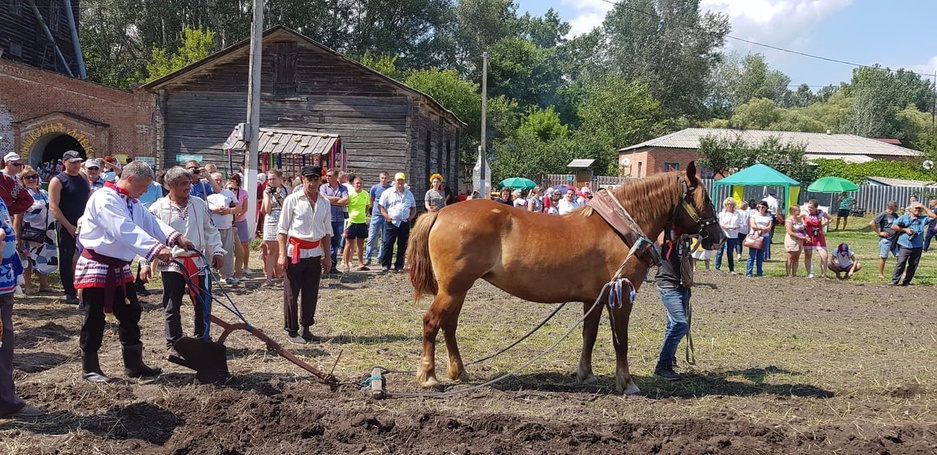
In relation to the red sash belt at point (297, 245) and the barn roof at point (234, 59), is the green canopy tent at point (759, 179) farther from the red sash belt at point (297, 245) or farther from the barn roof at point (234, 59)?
the red sash belt at point (297, 245)

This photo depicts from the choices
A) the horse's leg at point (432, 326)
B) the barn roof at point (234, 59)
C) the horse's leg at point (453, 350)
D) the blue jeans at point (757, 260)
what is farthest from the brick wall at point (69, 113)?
the horse's leg at point (432, 326)

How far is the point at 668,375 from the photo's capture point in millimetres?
6508

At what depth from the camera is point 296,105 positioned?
23922mm

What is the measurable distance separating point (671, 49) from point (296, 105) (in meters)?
47.2

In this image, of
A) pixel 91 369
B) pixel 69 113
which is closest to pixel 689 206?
pixel 91 369

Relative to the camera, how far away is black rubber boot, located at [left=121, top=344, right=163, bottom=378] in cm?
598

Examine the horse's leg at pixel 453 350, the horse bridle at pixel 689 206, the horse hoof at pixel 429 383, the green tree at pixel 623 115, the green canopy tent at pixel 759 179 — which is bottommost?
the horse hoof at pixel 429 383

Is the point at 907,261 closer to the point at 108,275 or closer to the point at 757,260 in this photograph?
the point at 757,260

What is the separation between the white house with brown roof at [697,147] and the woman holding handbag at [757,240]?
2903 centimetres

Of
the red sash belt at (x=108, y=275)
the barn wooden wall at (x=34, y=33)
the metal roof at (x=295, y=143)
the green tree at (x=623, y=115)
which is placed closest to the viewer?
the red sash belt at (x=108, y=275)

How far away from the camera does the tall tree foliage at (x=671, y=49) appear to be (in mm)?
62188

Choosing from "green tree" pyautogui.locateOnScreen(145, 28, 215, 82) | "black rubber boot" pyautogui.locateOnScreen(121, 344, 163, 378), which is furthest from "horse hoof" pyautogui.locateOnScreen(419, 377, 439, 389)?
"green tree" pyautogui.locateOnScreen(145, 28, 215, 82)

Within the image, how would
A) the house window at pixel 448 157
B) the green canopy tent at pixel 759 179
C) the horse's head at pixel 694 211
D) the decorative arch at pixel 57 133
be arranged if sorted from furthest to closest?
the house window at pixel 448 157, the decorative arch at pixel 57 133, the green canopy tent at pixel 759 179, the horse's head at pixel 694 211

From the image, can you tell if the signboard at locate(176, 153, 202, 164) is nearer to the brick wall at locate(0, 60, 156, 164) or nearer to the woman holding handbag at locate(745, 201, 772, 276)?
the brick wall at locate(0, 60, 156, 164)
